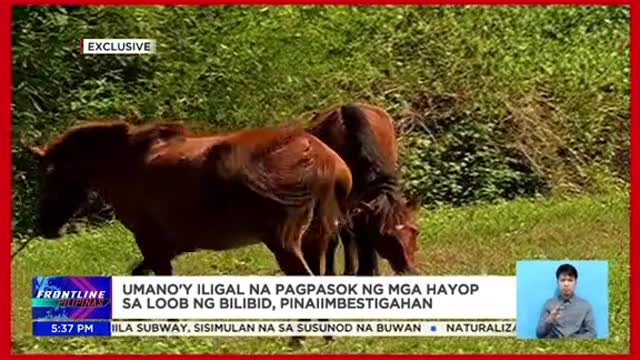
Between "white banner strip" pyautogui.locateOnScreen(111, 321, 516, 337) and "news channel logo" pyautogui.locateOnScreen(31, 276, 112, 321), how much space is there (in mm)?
290

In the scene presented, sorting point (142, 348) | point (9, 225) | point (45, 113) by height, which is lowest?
point (142, 348)

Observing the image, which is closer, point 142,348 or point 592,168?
point 142,348

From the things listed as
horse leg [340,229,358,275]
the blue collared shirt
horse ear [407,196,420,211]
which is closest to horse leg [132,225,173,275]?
horse leg [340,229,358,275]

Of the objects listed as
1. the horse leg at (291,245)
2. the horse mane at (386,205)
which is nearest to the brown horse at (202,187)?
the horse leg at (291,245)

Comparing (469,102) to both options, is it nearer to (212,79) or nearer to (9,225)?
(212,79)

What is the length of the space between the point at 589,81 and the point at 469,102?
756 millimetres

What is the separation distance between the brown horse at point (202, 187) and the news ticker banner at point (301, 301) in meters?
0.15

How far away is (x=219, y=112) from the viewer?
10617 mm

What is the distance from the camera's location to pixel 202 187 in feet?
33.2

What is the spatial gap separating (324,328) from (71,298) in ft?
4.91

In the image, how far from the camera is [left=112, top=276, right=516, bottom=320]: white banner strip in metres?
10.1

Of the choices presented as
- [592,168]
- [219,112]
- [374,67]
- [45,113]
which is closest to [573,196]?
[592,168]

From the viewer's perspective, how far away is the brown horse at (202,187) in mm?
10023

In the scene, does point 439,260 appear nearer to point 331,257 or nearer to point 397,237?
point 397,237
